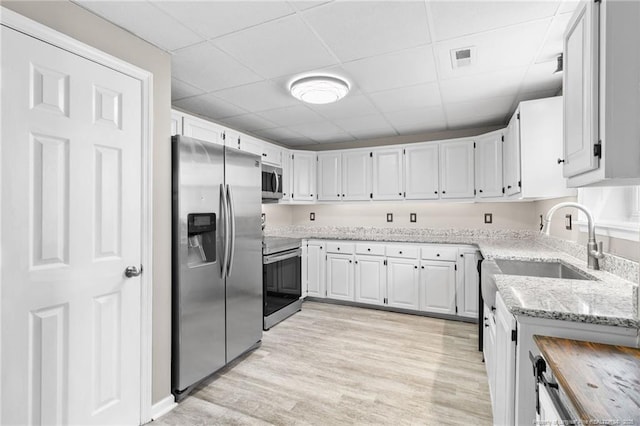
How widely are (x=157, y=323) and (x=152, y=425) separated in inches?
23.3

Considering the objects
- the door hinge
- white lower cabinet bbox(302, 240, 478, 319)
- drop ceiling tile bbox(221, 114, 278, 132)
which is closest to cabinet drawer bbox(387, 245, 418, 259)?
white lower cabinet bbox(302, 240, 478, 319)

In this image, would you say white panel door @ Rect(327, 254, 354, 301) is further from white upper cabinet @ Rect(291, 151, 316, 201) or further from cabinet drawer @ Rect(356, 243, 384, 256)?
white upper cabinet @ Rect(291, 151, 316, 201)

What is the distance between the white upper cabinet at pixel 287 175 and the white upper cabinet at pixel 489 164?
2.50 metres

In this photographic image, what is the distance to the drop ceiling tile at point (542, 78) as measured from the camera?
231cm

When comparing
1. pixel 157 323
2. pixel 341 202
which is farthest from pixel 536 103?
pixel 157 323

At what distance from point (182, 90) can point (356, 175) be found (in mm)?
2552

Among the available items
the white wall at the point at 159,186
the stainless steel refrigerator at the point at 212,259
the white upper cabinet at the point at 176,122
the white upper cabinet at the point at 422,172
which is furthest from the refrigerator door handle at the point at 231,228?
the white upper cabinet at the point at 422,172

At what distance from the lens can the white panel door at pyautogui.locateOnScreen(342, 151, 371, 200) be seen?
4441 millimetres

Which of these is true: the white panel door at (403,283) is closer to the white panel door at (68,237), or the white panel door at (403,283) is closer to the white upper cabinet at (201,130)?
the white upper cabinet at (201,130)

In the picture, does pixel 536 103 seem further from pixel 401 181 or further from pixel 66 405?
pixel 66 405

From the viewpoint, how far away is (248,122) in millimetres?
3754

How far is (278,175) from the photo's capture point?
402 cm

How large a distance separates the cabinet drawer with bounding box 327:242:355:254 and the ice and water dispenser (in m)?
2.15

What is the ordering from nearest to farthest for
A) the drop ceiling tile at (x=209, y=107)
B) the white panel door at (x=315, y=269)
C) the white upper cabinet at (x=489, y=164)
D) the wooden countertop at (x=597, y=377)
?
the wooden countertop at (x=597, y=377), the drop ceiling tile at (x=209, y=107), the white upper cabinet at (x=489, y=164), the white panel door at (x=315, y=269)
